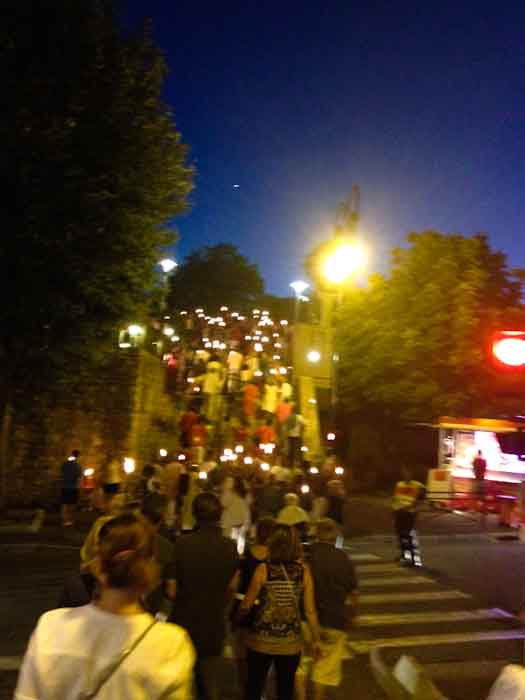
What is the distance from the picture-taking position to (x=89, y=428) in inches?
758

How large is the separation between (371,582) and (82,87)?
1079 cm

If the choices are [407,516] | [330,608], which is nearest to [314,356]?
[407,516]

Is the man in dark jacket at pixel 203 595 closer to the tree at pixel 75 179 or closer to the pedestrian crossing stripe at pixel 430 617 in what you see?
the pedestrian crossing stripe at pixel 430 617

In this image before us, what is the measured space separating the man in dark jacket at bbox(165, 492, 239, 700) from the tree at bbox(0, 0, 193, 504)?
10.5 meters

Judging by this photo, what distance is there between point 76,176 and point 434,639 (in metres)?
10.5

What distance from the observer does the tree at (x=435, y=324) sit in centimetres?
2455

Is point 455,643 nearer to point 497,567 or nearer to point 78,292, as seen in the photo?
point 497,567

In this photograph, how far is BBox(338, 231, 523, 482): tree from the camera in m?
24.5

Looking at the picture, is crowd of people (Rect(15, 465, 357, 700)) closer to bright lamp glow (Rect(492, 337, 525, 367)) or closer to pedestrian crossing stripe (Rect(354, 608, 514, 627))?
bright lamp glow (Rect(492, 337, 525, 367))

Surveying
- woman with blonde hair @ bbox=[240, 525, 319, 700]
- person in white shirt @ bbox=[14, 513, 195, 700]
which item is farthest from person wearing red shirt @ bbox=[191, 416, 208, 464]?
person in white shirt @ bbox=[14, 513, 195, 700]

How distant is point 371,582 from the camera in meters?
12.0

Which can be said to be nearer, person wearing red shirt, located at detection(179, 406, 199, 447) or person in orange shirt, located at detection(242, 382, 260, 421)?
person wearing red shirt, located at detection(179, 406, 199, 447)

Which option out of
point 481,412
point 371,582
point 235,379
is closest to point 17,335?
point 371,582

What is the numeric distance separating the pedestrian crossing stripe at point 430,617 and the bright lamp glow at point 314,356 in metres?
29.2
